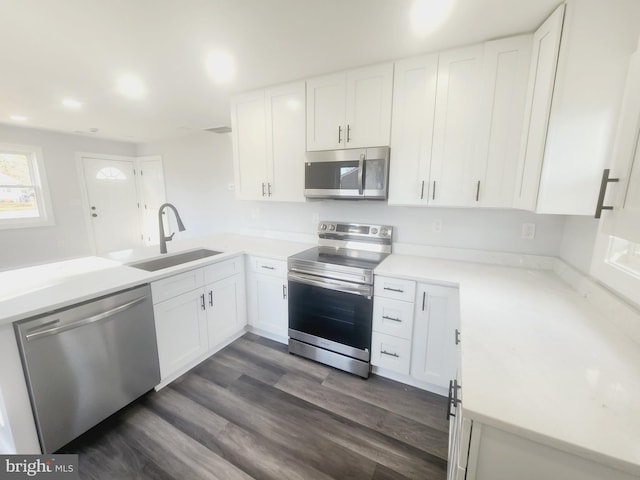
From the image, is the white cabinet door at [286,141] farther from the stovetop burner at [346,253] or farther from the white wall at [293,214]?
the stovetop burner at [346,253]

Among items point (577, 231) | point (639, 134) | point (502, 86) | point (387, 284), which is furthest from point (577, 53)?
point (387, 284)

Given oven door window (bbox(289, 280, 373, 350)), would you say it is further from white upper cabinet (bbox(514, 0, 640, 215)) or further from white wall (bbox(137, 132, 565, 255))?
white upper cabinet (bbox(514, 0, 640, 215))

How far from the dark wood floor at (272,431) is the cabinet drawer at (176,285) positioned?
75cm

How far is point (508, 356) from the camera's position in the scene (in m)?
0.94

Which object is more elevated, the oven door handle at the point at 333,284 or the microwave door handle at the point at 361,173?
the microwave door handle at the point at 361,173

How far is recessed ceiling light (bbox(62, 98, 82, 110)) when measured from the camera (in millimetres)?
2701

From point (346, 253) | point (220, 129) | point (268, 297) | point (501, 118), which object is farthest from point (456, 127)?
point (220, 129)

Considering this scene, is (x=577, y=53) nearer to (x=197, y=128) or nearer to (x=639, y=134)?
(x=639, y=134)

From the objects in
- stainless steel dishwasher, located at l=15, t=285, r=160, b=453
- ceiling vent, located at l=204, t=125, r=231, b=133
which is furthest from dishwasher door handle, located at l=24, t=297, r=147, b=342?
ceiling vent, located at l=204, t=125, r=231, b=133

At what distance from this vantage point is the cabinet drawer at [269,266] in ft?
7.90

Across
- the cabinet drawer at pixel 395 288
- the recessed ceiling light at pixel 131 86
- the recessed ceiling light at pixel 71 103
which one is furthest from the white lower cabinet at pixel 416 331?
the recessed ceiling light at pixel 71 103

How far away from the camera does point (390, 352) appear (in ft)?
6.64

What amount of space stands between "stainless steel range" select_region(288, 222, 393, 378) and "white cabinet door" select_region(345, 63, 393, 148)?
0.80m

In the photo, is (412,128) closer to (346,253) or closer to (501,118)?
(501,118)
